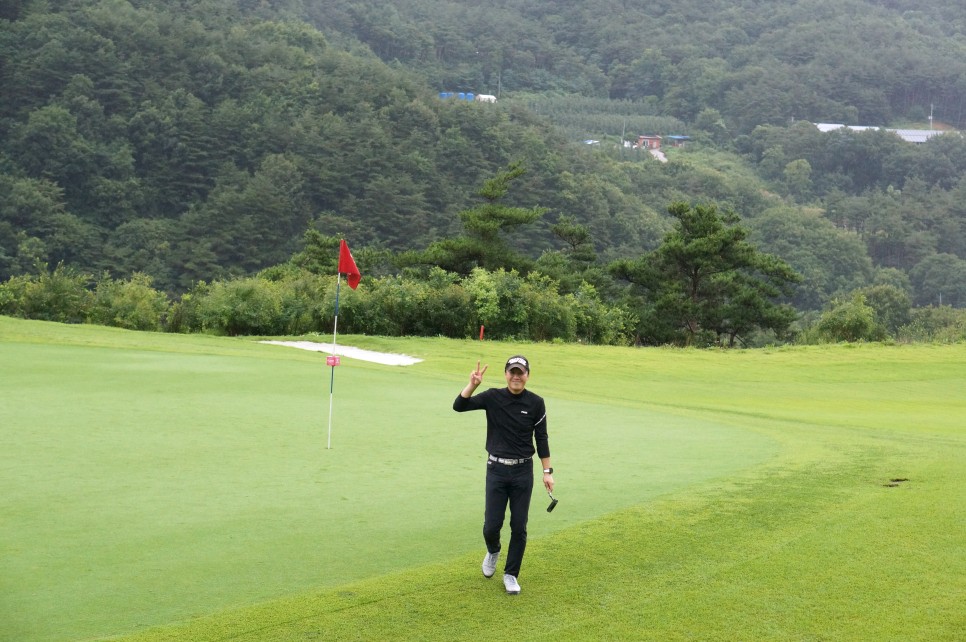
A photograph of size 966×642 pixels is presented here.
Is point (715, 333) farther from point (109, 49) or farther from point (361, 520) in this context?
point (109, 49)

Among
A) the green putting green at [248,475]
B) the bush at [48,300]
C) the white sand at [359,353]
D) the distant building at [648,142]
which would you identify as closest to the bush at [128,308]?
the bush at [48,300]

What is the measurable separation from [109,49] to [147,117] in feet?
26.5

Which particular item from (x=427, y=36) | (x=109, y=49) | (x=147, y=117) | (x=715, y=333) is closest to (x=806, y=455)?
(x=715, y=333)

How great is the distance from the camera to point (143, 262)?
7712 cm

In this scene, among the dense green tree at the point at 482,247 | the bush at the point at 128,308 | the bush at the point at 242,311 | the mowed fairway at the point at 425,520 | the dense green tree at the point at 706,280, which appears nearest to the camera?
the mowed fairway at the point at 425,520

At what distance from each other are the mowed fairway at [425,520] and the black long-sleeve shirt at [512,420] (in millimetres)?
985

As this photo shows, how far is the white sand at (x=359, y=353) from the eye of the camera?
88.0 feet

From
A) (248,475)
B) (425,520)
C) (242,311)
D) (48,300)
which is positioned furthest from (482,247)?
(425,520)

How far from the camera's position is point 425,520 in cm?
959

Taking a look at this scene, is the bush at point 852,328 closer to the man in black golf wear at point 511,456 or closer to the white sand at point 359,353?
the white sand at point 359,353

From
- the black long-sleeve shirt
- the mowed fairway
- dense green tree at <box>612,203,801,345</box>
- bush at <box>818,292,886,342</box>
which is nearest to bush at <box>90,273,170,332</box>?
the mowed fairway

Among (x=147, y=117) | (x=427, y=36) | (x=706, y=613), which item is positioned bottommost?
(x=706, y=613)

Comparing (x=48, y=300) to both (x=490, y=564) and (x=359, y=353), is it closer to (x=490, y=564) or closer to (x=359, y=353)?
(x=359, y=353)

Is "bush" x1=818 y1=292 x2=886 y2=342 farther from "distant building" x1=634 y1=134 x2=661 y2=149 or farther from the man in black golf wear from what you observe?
"distant building" x1=634 y1=134 x2=661 y2=149
